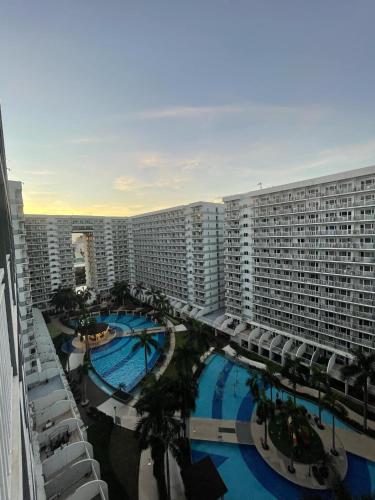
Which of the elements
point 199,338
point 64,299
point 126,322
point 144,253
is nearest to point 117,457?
point 199,338

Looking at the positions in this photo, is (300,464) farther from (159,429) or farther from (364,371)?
(159,429)

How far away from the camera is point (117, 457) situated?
1006 inches

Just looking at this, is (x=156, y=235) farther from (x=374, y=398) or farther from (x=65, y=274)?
(x=374, y=398)

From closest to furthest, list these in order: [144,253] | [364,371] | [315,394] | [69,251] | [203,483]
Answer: [203,483] < [364,371] < [315,394] < [69,251] < [144,253]

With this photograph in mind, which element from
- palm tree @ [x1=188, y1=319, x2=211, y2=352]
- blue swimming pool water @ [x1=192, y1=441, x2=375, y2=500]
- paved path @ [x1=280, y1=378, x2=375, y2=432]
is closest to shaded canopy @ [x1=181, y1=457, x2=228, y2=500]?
blue swimming pool water @ [x1=192, y1=441, x2=375, y2=500]

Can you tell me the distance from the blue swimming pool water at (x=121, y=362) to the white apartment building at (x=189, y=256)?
46.8 ft

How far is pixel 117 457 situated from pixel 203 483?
10210 millimetres

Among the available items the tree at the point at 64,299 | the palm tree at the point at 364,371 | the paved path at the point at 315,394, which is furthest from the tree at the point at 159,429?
the tree at the point at 64,299

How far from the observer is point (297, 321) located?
139 ft

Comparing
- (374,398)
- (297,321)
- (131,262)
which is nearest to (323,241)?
(297,321)

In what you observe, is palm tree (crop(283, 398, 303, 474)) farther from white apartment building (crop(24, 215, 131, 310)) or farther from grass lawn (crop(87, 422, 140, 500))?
white apartment building (crop(24, 215, 131, 310))

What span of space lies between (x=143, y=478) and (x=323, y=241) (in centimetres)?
3829

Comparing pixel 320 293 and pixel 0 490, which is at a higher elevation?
pixel 0 490

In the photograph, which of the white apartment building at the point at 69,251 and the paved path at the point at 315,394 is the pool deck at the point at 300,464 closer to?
the paved path at the point at 315,394
